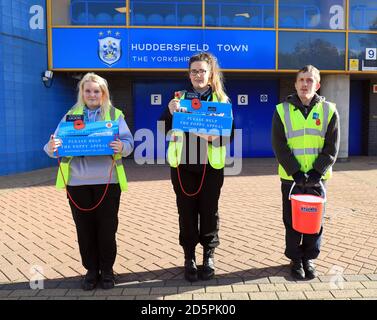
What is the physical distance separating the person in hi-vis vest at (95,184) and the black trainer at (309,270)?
1.86m

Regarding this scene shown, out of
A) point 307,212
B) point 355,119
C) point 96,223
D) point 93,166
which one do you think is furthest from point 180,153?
point 355,119

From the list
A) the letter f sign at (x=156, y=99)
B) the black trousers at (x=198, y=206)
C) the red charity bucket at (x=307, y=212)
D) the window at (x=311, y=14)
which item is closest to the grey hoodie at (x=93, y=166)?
the black trousers at (x=198, y=206)

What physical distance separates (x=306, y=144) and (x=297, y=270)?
1.22 metres

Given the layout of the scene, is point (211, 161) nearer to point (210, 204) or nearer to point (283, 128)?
point (210, 204)

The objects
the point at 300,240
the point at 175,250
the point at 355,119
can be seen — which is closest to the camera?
the point at 300,240

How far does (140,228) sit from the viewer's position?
214 inches

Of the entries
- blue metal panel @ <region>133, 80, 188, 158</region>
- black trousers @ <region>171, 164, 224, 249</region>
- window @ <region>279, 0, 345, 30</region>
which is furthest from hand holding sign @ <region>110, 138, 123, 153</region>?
blue metal panel @ <region>133, 80, 188, 158</region>

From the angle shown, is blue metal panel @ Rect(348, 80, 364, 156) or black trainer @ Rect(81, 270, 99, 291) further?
blue metal panel @ Rect(348, 80, 364, 156)

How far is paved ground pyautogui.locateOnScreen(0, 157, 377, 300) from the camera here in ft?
11.5

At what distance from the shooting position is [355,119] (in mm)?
15180

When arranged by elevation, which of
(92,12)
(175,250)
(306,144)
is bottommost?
(175,250)

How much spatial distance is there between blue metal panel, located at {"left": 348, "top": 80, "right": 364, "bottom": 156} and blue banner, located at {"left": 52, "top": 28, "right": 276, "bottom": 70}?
5.39 m

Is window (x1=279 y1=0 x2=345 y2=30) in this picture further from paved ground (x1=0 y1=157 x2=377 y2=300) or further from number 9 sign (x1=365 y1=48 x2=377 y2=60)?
paved ground (x1=0 y1=157 x2=377 y2=300)

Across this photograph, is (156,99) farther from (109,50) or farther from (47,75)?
(47,75)
